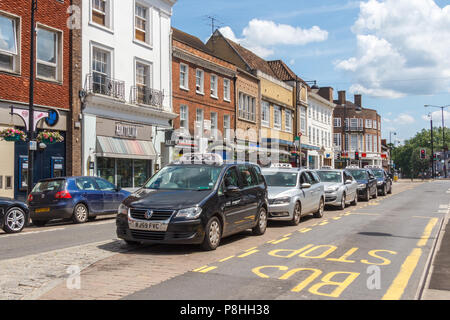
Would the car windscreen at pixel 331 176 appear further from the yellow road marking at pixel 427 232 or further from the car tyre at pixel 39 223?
the car tyre at pixel 39 223

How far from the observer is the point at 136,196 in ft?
30.7

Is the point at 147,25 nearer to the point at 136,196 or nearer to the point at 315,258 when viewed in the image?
the point at 136,196

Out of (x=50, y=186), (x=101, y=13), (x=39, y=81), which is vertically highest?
(x=101, y=13)

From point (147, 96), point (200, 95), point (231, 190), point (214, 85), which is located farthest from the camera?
point (214, 85)

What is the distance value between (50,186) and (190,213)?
27.2ft

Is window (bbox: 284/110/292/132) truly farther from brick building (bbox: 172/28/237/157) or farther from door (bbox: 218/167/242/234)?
door (bbox: 218/167/242/234)

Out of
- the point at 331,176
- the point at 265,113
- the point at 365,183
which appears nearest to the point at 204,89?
the point at 265,113

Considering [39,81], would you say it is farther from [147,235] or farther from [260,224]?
[147,235]

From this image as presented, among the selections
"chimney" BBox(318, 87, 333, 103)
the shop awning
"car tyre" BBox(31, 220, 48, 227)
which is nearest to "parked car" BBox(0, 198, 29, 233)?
"car tyre" BBox(31, 220, 48, 227)

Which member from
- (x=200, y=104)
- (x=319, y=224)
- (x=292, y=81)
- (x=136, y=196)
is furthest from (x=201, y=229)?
(x=292, y=81)

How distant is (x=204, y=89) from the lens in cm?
3359

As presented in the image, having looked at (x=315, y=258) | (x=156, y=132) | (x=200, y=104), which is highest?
(x=200, y=104)

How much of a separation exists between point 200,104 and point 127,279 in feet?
88.1

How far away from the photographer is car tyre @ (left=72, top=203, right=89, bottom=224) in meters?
15.4
